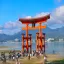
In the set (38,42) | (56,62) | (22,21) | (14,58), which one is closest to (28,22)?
(22,21)

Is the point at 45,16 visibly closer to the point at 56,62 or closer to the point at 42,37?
the point at 42,37

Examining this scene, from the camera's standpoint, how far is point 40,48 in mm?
38938

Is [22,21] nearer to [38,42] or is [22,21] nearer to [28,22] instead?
[28,22]

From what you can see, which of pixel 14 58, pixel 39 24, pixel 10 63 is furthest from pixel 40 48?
pixel 10 63

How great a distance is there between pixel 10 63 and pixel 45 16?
1227cm

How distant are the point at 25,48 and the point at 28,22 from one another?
460cm

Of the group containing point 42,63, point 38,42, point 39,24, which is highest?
point 39,24

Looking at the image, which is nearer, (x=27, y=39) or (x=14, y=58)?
(x=14, y=58)

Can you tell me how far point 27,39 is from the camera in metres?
38.8

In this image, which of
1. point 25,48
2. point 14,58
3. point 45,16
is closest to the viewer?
point 14,58

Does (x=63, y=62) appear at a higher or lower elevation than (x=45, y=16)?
lower

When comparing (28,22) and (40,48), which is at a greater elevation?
(28,22)

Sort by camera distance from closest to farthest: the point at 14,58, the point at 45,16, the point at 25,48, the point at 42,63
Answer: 1. the point at 42,63
2. the point at 14,58
3. the point at 45,16
4. the point at 25,48

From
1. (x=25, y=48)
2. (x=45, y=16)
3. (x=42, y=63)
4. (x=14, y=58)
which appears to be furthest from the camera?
(x=25, y=48)
